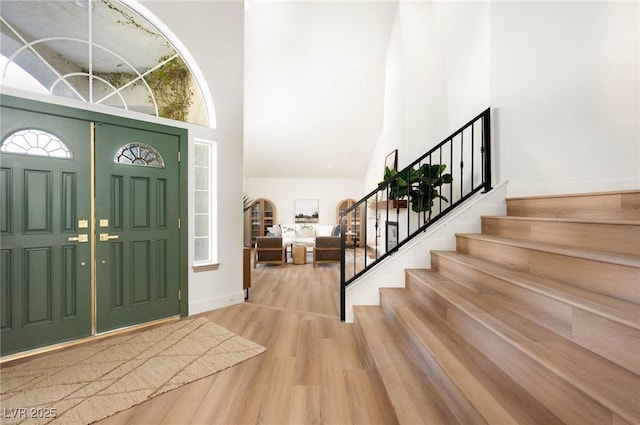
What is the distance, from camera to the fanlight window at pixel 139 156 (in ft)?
8.99

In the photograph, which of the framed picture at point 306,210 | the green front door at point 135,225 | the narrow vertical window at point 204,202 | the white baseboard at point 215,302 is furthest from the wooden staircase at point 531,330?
the framed picture at point 306,210

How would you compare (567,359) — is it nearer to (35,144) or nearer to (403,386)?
(403,386)

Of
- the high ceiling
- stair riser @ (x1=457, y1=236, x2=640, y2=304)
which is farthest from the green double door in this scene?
stair riser @ (x1=457, y1=236, x2=640, y2=304)

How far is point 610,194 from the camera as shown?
66.2 inches

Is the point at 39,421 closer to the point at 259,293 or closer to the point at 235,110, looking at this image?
the point at 259,293

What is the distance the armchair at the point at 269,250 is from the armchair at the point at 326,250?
88 centimetres

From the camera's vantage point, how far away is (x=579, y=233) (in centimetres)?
158

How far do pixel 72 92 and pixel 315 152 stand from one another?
654 centimetres

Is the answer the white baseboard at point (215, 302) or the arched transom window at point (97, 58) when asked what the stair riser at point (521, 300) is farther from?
the arched transom window at point (97, 58)

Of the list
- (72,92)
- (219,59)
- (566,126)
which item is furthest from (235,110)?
(566,126)

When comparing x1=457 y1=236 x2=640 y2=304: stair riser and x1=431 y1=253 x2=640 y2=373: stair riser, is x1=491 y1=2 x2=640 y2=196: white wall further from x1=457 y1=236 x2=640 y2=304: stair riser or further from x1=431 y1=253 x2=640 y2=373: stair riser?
x1=431 y1=253 x2=640 y2=373: stair riser

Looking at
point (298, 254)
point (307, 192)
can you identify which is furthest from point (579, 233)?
point (307, 192)

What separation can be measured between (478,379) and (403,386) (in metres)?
0.43

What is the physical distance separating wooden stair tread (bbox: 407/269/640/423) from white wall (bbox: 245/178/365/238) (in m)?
8.51
